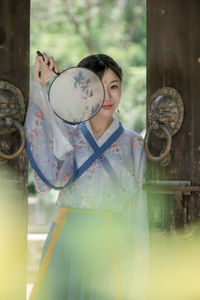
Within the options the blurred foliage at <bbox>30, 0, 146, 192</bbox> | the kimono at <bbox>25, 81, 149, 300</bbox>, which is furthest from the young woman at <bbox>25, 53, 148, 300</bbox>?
the blurred foliage at <bbox>30, 0, 146, 192</bbox>

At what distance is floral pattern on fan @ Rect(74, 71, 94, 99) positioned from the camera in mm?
1447

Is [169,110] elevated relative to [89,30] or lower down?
lower down

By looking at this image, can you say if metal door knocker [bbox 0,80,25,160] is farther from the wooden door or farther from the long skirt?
the wooden door

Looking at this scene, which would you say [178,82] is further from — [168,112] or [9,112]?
[9,112]

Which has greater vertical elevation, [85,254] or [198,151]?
[198,151]

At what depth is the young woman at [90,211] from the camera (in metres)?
1.47

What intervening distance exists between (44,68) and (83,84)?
12 centimetres

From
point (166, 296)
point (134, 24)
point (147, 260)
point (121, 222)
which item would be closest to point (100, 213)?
point (121, 222)

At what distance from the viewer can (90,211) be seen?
150 centimetres

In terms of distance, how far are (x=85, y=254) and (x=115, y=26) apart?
6.84m

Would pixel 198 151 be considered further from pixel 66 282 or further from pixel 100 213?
pixel 66 282

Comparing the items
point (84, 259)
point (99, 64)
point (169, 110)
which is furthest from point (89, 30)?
point (84, 259)

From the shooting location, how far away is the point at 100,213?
1495 millimetres

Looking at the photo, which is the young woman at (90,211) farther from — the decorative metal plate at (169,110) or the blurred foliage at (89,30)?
the blurred foliage at (89,30)
